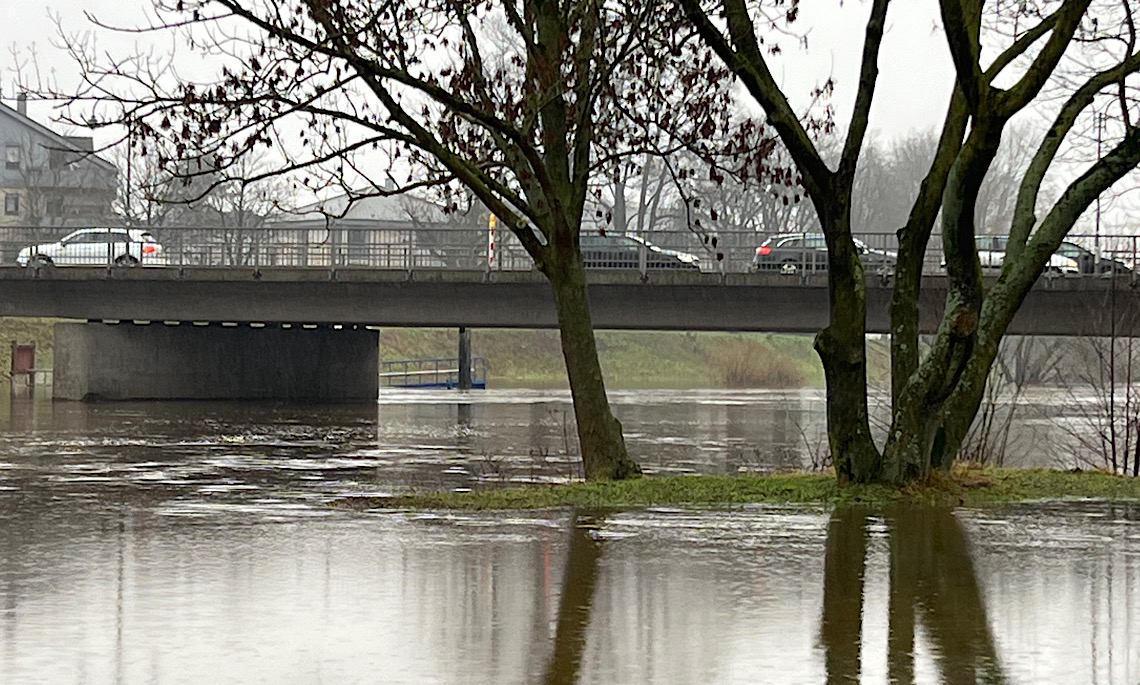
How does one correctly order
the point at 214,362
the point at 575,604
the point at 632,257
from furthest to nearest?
1. the point at 214,362
2. the point at 632,257
3. the point at 575,604

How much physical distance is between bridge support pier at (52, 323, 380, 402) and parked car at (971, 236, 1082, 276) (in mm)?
21241

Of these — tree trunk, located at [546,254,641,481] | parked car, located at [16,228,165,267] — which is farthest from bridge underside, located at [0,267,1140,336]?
tree trunk, located at [546,254,641,481]

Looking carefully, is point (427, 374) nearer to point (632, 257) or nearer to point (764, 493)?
point (632, 257)

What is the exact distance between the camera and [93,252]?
5428 cm

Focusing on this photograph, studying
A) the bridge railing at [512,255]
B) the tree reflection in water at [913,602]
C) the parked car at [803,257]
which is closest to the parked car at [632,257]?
the bridge railing at [512,255]

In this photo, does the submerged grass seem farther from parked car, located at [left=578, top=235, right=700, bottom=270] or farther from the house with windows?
the house with windows

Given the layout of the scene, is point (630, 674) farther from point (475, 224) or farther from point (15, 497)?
point (475, 224)

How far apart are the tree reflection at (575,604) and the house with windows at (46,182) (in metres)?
89.6

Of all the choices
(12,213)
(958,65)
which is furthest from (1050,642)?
(12,213)

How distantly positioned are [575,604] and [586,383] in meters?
9.43

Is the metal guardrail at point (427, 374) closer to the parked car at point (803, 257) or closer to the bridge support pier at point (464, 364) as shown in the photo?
the bridge support pier at point (464, 364)

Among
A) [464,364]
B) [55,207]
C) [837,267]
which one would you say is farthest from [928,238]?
[55,207]

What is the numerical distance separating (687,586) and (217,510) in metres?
7.28

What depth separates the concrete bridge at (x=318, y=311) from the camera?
4531 centimetres
